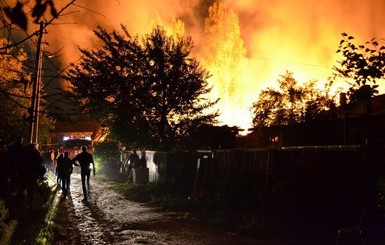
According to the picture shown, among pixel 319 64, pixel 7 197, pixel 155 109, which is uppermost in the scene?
pixel 319 64

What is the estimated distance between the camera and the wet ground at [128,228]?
31.1 ft

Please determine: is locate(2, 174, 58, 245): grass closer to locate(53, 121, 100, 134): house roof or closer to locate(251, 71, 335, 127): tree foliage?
locate(251, 71, 335, 127): tree foliage

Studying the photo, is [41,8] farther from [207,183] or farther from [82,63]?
[82,63]

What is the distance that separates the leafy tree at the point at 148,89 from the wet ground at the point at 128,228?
8.30 m

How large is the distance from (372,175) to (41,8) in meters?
8.33

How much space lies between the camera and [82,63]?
24.3 meters

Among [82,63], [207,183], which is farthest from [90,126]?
[207,183]

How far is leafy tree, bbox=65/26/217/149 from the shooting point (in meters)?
23.3

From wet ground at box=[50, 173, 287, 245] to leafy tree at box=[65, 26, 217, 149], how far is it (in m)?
8.30

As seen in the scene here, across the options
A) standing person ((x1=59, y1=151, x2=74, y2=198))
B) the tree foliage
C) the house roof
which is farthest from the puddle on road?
the house roof

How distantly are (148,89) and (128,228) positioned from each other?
13192 millimetres

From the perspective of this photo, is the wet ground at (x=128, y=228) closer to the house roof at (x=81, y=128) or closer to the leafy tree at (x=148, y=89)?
the leafy tree at (x=148, y=89)

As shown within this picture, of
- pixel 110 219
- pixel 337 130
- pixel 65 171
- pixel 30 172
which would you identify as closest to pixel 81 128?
pixel 65 171

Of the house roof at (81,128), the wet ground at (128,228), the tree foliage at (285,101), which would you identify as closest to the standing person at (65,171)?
the wet ground at (128,228)
